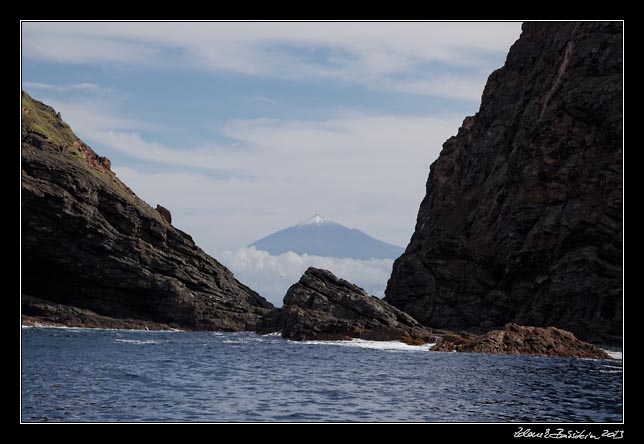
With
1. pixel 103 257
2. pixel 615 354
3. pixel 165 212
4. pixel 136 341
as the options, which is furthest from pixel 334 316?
pixel 165 212

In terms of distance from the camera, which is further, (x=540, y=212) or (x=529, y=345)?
(x=540, y=212)

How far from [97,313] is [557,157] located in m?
71.3

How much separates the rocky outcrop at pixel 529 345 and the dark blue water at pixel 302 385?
5703mm

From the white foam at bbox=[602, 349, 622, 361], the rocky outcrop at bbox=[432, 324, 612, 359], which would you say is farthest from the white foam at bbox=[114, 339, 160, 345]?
the white foam at bbox=[602, 349, 622, 361]

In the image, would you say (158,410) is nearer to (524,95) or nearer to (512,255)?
(512,255)

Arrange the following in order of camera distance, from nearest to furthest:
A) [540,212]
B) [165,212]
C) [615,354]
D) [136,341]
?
[136,341]
[615,354]
[540,212]
[165,212]

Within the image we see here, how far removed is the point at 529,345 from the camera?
3501 inches

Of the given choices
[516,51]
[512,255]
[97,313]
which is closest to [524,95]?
[516,51]

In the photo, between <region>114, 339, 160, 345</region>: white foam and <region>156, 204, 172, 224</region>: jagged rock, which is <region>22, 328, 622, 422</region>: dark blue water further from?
<region>156, 204, 172, 224</region>: jagged rock

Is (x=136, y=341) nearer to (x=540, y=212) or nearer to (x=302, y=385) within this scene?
(x=302, y=385)

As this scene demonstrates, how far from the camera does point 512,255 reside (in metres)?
121

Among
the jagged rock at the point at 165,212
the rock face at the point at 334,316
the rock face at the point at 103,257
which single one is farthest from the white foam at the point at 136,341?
the jagged rock at the point at 165,212

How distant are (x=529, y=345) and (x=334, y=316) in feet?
98.1

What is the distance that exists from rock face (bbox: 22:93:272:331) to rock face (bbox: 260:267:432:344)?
15.8m
